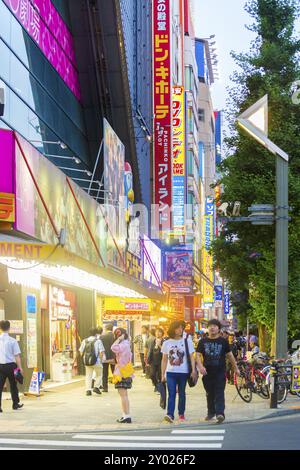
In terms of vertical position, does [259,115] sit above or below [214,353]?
above

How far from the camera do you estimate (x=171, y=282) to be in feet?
195

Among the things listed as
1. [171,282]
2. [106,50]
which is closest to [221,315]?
[171,282]

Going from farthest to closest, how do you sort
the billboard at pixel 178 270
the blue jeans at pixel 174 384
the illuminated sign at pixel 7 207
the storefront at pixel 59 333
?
the billboard at pixel 178 270
the storefront at pixel 59 333
the illuminated sign at pixel 7 207
the blue jeans at pixel 174 384

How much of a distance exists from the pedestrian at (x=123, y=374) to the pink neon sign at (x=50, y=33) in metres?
10.3

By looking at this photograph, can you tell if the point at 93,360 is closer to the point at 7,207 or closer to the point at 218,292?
the point at 7,207

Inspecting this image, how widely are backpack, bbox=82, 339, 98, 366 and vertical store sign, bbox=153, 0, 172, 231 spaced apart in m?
25.5

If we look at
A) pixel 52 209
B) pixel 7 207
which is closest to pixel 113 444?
pixel 7 207

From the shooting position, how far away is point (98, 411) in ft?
62.3

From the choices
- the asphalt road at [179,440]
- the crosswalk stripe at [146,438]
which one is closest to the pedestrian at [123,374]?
the asphalt road at [179,440]

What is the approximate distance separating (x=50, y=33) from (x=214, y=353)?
15.9 metres

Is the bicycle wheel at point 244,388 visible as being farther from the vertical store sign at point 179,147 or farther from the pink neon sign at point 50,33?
the vertical store sign at point 179,147

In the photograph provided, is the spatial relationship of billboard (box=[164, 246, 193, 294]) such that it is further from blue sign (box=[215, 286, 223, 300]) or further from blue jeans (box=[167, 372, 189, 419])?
blue sign (box=[215, 286, 223, 300])

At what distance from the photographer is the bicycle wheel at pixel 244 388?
21562 mm
